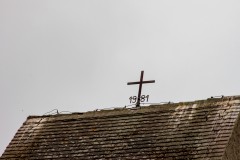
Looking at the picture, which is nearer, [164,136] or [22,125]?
[164,136]

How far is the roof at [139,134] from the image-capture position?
19.0m

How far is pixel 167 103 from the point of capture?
70.5 ft

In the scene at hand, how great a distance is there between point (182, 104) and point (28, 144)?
526 cm

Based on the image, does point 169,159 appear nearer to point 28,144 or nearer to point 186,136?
point 186,136

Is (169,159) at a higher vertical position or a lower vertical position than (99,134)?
lower

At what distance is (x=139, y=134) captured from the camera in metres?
20.3

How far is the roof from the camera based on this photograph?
18953 mm

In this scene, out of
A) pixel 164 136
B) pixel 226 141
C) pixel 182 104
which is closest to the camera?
pixel 226 141

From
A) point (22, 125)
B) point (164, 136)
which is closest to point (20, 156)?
point (22, 125)

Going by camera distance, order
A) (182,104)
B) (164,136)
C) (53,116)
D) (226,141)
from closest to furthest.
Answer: (226,141) → (164,136) → (182,104) → (53,116)

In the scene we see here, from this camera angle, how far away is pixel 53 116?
23.0 m

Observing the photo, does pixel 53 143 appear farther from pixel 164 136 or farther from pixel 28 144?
pixel 164 136

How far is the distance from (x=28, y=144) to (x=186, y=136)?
217 inches

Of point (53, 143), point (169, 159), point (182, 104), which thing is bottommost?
point (169, 159)
